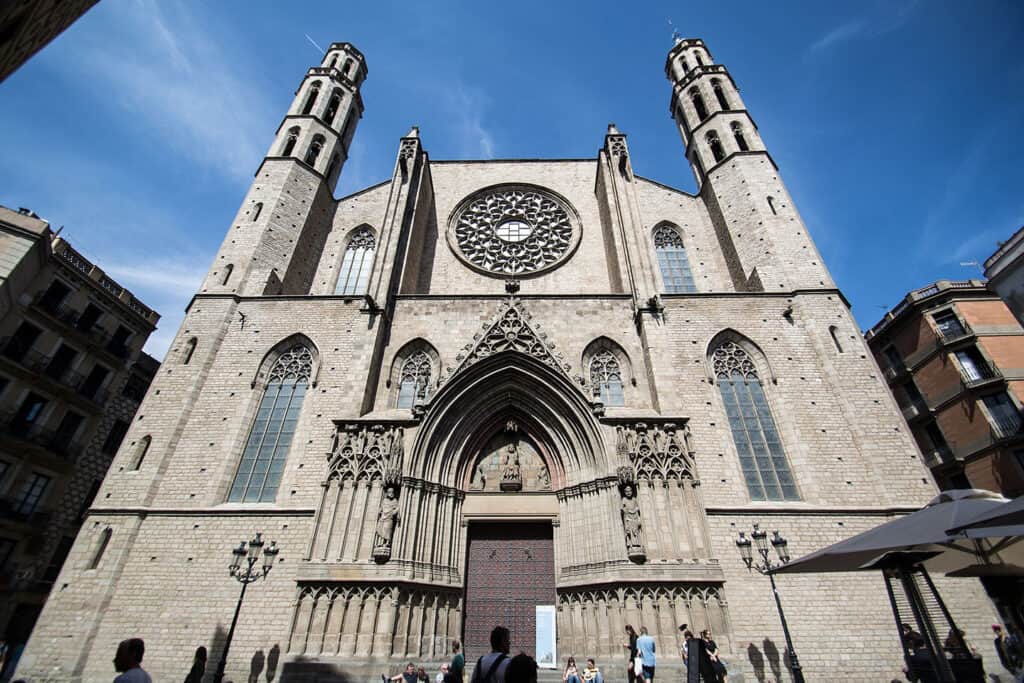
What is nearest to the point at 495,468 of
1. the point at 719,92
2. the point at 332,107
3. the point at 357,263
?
the point at 357,263

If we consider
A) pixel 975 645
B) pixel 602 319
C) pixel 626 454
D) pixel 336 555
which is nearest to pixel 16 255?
pixel 336 555

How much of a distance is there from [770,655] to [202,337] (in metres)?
15.8

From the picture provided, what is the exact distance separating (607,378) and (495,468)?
12.8ft

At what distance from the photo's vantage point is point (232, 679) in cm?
934

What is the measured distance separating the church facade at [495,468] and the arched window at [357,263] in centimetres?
73

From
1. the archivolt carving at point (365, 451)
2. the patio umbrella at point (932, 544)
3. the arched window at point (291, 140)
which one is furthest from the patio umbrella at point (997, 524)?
the arched window at point (291, 140)

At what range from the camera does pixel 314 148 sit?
65.4 feet

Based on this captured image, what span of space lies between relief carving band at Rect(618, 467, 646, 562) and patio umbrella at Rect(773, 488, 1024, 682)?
3636 mm

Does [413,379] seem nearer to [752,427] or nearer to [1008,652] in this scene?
[752,427]

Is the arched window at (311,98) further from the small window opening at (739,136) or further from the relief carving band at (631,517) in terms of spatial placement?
the relief carving band at (631,517)

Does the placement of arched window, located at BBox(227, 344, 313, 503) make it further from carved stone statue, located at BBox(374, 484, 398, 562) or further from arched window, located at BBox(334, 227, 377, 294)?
arched window, located at BBox(334, 227, 377, 294)

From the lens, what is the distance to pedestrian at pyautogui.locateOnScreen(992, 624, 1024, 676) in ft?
28.7

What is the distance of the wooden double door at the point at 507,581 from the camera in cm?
1065

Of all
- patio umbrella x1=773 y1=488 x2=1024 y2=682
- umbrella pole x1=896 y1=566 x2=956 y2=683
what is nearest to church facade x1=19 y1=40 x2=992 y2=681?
patio umbrella x1=773 y1=488 x2=1024 y2=682
